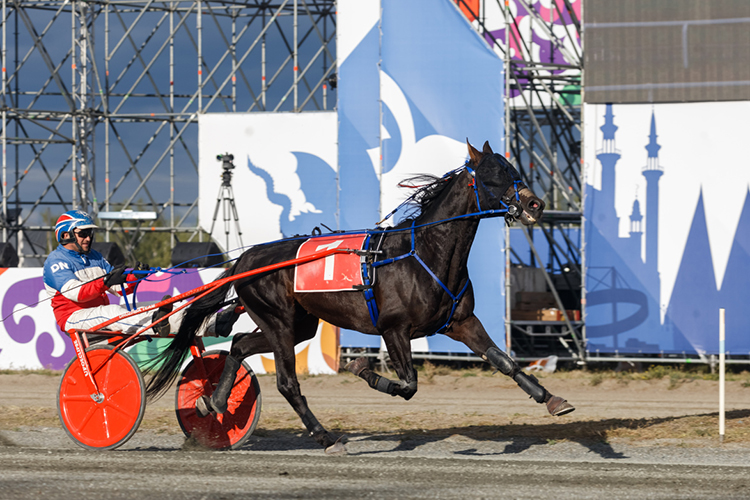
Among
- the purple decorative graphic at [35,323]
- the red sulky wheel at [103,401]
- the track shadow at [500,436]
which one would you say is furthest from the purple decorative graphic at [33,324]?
the red sulky wheel at [103,401]

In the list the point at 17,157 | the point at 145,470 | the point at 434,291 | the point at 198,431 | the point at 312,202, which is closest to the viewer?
the point at 145,470

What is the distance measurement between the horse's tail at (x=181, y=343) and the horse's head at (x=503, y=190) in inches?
92.9

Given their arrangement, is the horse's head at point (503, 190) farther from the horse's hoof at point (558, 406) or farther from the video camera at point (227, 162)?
the video camera at point (227, 162)

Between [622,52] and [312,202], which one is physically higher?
[622,52]

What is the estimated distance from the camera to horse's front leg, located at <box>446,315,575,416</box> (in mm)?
6109

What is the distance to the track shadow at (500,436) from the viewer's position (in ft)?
23.1

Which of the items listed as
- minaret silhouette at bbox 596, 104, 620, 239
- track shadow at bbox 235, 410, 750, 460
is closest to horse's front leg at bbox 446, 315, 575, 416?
track shadow at bbox 235, 410, 750, 460

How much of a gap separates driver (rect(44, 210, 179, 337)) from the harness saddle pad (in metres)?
1.28

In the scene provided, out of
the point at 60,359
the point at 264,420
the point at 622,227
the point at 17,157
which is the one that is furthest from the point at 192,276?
the point at 17,157

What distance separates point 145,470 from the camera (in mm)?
6039

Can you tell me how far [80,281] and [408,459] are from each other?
2996 millimetres

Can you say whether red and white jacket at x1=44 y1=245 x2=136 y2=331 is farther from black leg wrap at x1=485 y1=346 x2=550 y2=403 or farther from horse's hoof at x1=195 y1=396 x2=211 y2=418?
black leg wrap at x1=485 y1=346 x2=550 y2=403

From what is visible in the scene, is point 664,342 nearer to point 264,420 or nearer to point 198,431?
point 264,420

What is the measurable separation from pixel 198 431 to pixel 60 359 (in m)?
8.34
